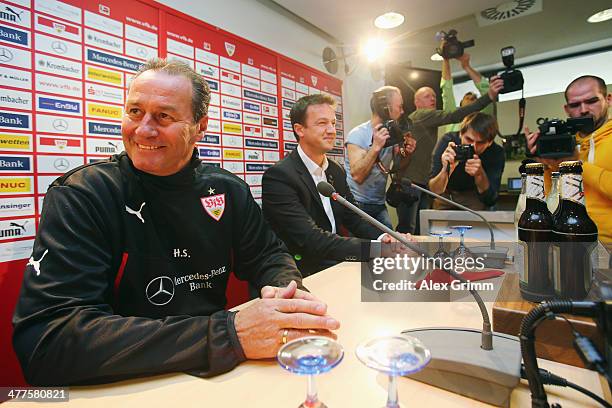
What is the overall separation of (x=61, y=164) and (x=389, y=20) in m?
2.84

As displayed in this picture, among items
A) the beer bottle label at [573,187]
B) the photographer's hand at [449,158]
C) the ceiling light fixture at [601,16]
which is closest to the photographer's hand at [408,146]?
the photographer's hand at [449,158]

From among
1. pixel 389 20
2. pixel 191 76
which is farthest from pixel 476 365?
pixel 389 20

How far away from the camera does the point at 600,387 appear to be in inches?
23.6

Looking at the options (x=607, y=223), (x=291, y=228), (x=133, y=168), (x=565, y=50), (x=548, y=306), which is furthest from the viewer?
(x=565, y=50)

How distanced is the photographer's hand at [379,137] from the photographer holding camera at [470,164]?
0.49m

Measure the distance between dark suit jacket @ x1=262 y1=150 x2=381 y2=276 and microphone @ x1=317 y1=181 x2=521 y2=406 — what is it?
1.08 m

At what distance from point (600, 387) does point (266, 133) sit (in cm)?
247

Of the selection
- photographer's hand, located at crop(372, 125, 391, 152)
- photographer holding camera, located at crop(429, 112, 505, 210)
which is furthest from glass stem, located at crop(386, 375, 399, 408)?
photographer's hand, located at crop(372, 125, 391, 152)

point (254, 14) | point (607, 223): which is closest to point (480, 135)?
point (607, 223)

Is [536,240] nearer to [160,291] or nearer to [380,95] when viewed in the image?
[160,291]

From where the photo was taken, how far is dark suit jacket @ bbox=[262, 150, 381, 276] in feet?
6.05

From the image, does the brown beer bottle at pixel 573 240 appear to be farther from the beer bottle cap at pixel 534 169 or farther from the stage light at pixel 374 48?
the stage light at pixel 374 48

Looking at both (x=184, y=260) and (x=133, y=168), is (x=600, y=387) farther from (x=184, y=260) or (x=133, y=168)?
(x=133, y=168)

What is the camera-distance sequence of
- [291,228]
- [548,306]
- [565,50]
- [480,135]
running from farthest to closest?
[480,135], [565,50], [291,228], [548,306]
